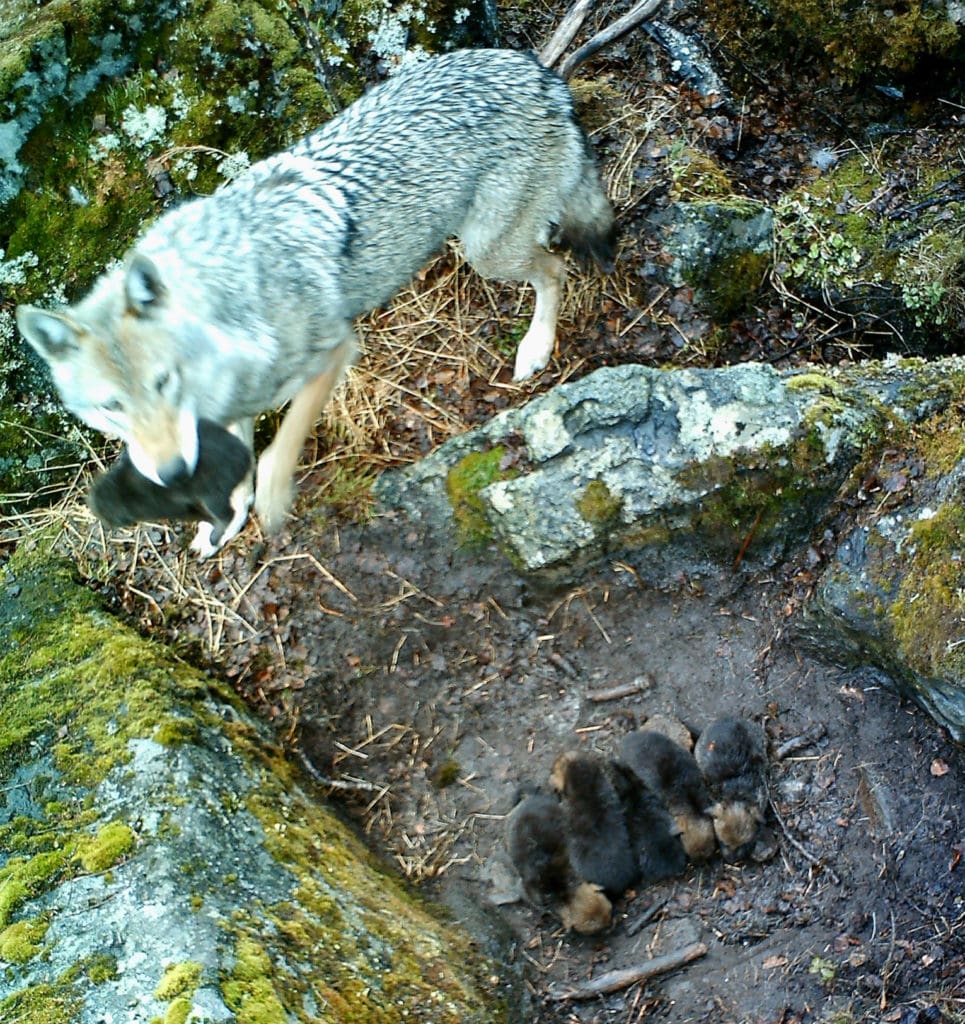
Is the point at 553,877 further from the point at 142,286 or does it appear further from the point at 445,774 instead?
the point at 142,286

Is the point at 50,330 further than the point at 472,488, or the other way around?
the point at 472,488

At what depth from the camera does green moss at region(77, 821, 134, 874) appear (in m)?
3.02

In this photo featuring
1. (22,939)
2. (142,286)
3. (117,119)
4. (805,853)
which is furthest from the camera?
(117,119)

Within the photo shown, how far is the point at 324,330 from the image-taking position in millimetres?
3670

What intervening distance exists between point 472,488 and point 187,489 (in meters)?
1.41

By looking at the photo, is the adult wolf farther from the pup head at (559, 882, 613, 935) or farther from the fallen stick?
the fallen stick

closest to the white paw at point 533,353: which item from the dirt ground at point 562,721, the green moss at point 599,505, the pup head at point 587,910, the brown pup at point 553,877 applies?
the green moss at point 599,505

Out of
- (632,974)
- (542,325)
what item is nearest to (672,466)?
(542,325)

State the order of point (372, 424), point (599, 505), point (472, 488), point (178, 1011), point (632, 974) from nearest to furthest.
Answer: point (178, 1011) → point (632, 974) → point (599, 505) → point (472, 488) → point (372, 424)

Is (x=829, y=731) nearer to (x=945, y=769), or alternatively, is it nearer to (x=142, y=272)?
(x=945, y=769)

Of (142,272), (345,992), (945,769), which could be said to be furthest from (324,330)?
(945,769)

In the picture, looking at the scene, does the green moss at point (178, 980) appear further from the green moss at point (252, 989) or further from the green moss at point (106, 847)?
the green moss at point (106, 847)

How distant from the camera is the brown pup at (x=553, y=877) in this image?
3.79 m

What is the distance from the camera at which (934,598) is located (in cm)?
338
